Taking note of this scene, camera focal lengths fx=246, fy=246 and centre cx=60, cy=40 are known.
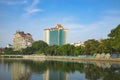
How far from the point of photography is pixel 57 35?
150375mm

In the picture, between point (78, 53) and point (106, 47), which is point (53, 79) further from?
point (78, 53)

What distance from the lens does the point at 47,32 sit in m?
156

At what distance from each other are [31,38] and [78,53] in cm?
9575

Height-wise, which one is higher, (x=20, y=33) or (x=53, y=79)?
(x=20, y=33)

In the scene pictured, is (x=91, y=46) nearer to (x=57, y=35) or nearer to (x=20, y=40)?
(x=57, y=35)

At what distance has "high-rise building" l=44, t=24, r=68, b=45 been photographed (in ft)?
493

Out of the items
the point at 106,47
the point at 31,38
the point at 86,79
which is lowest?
the point at 86,79

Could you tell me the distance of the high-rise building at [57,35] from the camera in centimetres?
15038

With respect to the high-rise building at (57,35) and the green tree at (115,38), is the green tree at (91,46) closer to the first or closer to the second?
the green tree at (115,38)

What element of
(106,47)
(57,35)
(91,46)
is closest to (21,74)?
(106,47)

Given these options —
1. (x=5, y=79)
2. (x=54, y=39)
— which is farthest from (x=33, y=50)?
(x=5, y=79)

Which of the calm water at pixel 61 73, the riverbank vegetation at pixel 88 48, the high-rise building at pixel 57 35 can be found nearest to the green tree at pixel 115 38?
the riverbank vegetation at pixel 88 48

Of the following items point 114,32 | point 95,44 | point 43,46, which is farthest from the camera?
point 43,46

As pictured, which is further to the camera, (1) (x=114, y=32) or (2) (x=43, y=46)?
(2) (x=43, y=46)
